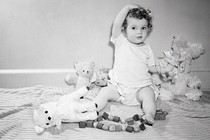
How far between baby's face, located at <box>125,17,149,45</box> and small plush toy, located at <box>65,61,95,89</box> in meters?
0.35

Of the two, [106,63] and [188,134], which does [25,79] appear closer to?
[106,63]

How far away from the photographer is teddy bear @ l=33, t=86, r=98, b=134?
91 cm

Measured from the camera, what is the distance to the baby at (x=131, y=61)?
1.28 m

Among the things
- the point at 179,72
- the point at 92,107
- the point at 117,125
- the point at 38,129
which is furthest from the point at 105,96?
the point at 179,72

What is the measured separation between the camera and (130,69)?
1352 millimetres

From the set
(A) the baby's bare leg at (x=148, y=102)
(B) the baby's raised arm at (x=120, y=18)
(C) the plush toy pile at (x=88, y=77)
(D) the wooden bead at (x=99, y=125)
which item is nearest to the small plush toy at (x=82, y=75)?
(C) the plush toy pile at (x=88, y=77)

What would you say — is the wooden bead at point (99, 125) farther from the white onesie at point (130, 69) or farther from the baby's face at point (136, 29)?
the baby's face at point (136, 29)

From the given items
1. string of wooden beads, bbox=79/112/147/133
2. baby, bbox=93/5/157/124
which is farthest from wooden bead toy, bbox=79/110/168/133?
baby, bbox=93/5/157/124

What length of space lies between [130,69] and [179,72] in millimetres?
437

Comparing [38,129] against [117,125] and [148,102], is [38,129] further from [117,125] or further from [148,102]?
[148,102]

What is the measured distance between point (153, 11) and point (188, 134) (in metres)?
1.02

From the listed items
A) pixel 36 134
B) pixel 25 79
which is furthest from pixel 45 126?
pixel 25 79

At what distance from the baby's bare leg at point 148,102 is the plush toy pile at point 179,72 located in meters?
0.23

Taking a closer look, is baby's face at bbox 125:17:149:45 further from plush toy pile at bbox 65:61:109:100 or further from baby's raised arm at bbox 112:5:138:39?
plush toy pile at bbox 65:61:109:100
